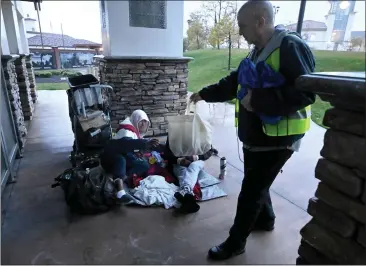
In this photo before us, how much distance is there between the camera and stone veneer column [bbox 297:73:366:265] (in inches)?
33.3

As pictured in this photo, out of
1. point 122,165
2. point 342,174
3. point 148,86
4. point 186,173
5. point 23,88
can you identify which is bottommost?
point 186,173

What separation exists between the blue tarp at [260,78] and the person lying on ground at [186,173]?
1.12m

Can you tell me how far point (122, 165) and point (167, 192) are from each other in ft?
1.69

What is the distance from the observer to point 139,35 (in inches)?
139

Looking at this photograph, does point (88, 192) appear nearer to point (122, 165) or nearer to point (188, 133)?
point (122, 165)

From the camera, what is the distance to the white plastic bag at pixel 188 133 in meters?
2.37

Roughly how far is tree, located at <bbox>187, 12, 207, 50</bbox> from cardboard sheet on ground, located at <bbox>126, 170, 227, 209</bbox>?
7.31ft

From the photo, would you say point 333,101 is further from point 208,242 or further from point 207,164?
point 207,164

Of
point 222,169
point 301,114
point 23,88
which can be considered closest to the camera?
point 301,114

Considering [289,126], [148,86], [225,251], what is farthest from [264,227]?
[148,86]

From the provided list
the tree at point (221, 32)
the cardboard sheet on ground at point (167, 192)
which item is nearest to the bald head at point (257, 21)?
the cardboard sheet on ground at point (167, 192)

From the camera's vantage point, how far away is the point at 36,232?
1.84 m

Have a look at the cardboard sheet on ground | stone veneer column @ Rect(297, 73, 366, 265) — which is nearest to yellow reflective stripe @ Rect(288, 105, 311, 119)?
stone veneer column @ Rect(297, 73, 366, 265)

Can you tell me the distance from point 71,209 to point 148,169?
2.71 feet
